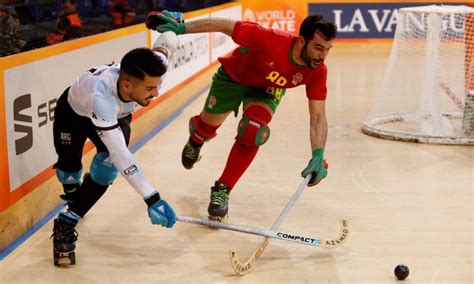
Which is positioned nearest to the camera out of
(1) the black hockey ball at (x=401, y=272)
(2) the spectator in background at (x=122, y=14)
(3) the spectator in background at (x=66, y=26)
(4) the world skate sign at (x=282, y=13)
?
(1) the black hockey ball at (x=401, y=272)

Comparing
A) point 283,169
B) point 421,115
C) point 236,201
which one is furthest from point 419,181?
point 421,115

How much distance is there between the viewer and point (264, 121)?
4.50 metres

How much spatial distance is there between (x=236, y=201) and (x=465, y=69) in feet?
11.3

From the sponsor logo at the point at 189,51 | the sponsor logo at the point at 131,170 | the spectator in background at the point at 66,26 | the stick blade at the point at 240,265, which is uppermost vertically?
the spectator in background at the point at 66,26

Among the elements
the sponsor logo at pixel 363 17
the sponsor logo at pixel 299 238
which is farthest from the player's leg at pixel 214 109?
the sponsor logo at pixel 363 17

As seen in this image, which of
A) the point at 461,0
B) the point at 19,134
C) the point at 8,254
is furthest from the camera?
the point at 461,0

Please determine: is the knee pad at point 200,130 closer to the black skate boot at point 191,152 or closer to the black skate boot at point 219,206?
the black skate boot at point 191,152

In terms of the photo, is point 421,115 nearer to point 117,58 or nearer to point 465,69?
point 465,69

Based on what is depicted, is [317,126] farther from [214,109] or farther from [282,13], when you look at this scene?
[282,13]

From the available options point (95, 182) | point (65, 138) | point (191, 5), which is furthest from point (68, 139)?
point (191, 5)

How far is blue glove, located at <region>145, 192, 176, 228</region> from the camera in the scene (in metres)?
3.45

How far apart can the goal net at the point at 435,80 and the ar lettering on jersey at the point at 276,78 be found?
277 cm

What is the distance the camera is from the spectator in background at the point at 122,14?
7.01m

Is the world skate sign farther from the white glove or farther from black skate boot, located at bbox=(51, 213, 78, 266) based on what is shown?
black skate boot, located at bbox=(51, 213, 78, 266)
